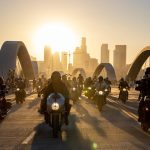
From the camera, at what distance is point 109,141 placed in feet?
40.7

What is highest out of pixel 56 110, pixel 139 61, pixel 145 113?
pixel 139 61

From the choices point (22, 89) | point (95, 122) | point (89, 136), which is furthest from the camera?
point (22, 89)

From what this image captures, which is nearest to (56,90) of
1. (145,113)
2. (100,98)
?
(145,113)

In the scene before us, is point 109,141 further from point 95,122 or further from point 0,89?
point 0,89

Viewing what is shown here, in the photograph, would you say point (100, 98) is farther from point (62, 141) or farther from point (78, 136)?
point (62, 141)

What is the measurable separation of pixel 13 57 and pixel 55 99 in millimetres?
65064

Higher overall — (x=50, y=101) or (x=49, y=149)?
(x=50, y=101)

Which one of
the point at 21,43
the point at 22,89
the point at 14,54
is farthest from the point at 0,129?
the point at 21,43

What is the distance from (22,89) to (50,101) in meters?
18.6

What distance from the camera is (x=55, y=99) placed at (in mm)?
13562

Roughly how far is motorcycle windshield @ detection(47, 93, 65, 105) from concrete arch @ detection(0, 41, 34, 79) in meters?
56.0

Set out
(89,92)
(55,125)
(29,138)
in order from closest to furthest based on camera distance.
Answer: (29,138) → (55,125) → (89,92)

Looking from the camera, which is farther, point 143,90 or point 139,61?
point 139,61

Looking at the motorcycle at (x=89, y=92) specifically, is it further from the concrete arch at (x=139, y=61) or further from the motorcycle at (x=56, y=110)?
the concrete arch at (x=139, y=61)
